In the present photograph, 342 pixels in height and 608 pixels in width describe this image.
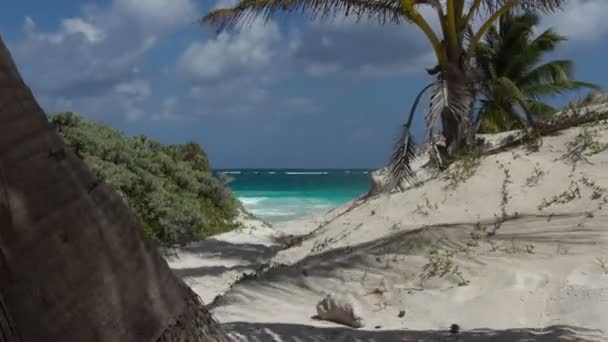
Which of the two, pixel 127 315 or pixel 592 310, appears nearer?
pixel 127 315

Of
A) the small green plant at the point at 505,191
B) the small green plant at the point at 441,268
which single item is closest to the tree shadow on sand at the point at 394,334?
the small green plant at the point at 441,268

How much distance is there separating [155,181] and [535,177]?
18.6 ft

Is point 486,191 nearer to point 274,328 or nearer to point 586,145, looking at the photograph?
point 586,145

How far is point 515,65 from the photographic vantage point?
865 inches

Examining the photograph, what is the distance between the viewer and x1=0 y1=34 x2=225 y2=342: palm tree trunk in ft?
6.06

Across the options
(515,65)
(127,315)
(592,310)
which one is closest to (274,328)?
Answer: (592,310)

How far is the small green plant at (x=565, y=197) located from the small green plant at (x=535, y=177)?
67cm

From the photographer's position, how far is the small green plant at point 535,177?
26.8ft

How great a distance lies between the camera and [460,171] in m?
9.31

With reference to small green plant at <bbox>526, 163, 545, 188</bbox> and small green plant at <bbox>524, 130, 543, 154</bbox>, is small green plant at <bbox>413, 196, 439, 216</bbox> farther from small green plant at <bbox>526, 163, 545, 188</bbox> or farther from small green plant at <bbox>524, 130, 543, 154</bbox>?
small green plant at <bbox>524, 130, 543, 154</bbox>

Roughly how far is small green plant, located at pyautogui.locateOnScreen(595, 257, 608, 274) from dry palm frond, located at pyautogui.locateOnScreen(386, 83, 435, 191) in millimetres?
5264

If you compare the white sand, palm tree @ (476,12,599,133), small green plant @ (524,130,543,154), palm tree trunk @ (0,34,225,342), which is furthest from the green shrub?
palm tree @ (476,12,599,133)

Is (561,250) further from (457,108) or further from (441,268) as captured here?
(457,108)

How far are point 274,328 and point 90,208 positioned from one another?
246cm
